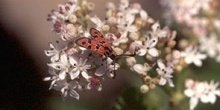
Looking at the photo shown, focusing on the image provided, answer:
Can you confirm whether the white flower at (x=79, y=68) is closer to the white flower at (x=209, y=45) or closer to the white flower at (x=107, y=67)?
the white flower at (x=107, y=67)

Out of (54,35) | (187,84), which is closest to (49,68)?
(54,35)

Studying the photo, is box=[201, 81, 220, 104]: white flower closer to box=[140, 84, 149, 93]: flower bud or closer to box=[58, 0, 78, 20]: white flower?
box=[140, 84, 149, 93]: flower bud

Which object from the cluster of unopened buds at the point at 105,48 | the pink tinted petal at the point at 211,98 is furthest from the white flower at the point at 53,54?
the pink tinted petal at the point at 211,98

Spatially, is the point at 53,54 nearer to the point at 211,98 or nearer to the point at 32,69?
the point at 32,69

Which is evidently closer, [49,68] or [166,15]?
[49,68]

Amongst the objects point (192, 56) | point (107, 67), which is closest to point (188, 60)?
point (192, 56)

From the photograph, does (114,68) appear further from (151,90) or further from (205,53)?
(205,53)

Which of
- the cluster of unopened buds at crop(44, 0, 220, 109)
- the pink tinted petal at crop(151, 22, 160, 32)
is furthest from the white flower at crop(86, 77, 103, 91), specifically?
the pink tinted petal at crop(151, 22, 160, 32)
